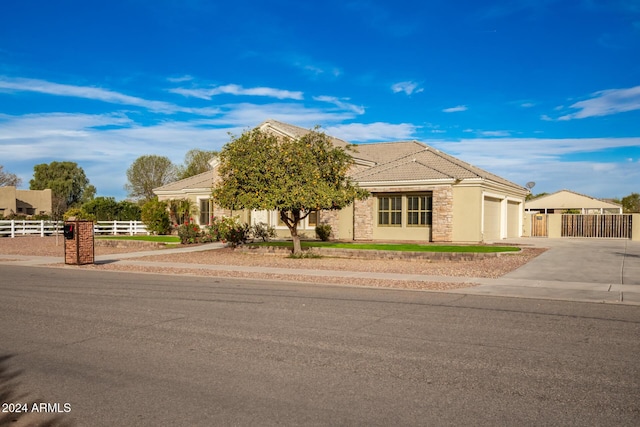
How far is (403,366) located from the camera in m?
6.45

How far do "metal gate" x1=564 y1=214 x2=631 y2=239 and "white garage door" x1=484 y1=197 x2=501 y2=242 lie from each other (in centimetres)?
Result: 765

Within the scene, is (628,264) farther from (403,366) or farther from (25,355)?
(25,355)

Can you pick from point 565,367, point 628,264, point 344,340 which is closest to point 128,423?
point 344,340

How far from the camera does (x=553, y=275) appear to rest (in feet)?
52.0

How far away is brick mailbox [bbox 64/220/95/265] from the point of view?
19.7 meters

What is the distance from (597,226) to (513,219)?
18.1 feet

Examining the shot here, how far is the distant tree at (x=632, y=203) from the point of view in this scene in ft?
232

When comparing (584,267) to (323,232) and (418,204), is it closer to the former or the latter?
(418,204)

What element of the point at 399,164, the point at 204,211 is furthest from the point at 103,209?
the point at 399,164

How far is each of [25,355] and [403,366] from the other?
483 cm

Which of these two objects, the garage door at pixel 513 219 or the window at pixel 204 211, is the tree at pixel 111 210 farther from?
the garage door at pixel 513 219

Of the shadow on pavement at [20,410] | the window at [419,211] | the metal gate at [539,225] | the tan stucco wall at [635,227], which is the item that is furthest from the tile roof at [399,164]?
the shadow on pavement at [20,410]

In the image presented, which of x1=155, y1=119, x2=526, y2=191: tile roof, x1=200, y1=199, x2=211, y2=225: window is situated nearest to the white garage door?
x1=155, y1=119, x2=526, y2=191: tile roof

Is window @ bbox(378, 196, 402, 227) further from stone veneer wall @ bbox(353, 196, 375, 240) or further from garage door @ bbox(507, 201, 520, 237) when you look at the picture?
garage door @ bbox(507, 201, 520, 237)
